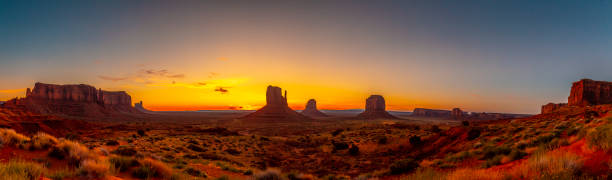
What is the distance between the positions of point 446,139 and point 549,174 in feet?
74.5

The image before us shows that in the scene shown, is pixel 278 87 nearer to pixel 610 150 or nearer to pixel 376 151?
pixel 376 151

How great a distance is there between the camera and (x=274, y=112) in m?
144

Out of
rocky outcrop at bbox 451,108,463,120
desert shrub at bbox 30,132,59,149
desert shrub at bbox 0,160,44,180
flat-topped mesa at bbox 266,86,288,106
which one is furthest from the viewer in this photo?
rocky outcrop at bbox 451,108,463,120

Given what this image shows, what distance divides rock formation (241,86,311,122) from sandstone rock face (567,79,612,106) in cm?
11036

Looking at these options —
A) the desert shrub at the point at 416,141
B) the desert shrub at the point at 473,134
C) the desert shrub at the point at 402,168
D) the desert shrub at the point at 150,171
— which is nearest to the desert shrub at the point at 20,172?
the desert shrub at the point at 150,171

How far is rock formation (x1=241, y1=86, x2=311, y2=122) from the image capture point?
131775mm

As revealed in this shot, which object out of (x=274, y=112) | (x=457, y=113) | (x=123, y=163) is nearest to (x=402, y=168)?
(x=123, y=163)

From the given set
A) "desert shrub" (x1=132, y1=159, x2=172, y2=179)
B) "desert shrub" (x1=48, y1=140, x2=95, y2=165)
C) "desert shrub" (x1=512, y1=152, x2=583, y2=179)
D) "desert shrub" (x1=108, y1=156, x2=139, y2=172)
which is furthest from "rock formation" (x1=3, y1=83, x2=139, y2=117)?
"desert shrub" (x1=512, y1=152, x2=583, y2=179)

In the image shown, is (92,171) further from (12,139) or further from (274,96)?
(274,96)

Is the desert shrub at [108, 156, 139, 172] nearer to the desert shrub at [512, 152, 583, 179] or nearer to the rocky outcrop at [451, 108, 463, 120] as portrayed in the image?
the desert shrub at [512, 152, 583, 179]

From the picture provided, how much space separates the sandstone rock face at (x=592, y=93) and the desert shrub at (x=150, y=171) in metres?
105

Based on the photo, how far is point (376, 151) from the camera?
96.2 feet

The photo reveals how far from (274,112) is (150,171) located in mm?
137540

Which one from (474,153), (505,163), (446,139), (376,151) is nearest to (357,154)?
(376,151)
